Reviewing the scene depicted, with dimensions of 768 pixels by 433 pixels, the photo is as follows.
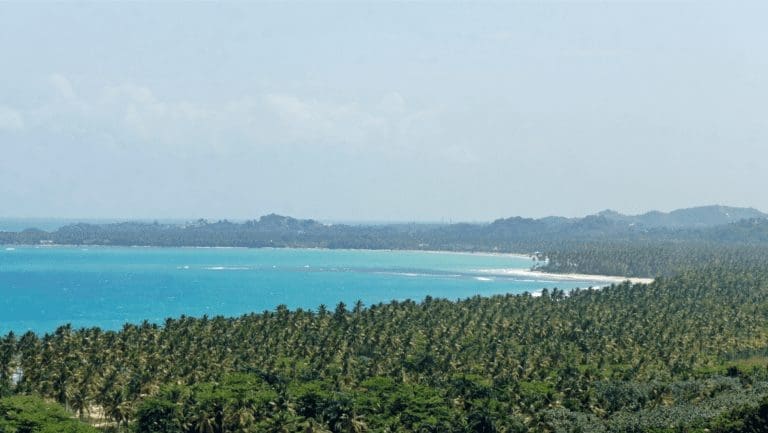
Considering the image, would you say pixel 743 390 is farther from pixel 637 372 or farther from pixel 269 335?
pixel 269 335

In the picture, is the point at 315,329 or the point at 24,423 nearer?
the point at 24,423

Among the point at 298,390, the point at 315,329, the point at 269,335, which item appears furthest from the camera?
the point at 315,329

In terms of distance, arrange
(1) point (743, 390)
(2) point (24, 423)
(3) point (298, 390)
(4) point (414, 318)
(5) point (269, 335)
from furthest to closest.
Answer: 1. (4) point (414, 318)
2. (5) point (269, 335)
3. (1) point (743, 390)
4. (3) point (298, 390)
5. (2) point (24, 423)

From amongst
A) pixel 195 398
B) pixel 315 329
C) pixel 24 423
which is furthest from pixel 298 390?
pixel 315 329

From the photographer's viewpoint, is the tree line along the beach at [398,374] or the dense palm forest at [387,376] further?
the tree line along the beach at [398,374]

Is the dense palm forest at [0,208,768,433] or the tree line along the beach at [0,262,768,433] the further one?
the tree line along the beach at [0,262,768,433]

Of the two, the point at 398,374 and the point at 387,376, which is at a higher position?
the point at 398,374

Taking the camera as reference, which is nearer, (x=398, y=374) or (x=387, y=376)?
(x=387, y=376)
